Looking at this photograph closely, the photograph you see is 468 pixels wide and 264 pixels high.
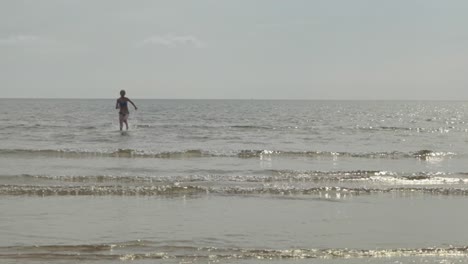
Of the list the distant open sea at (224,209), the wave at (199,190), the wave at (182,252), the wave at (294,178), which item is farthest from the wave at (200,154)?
the wave at (182,252)

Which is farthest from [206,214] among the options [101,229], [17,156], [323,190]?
[17,156]

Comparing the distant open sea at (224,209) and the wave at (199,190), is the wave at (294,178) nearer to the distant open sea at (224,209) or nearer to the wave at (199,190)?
the distant open sea at (224,209)

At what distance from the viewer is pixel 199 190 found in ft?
40.7

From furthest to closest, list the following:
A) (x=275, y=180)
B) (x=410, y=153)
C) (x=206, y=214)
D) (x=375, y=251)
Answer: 1. (x=410, y=153)
2. (x=275, y=180)
3. (x=206, y=214)
4. (x=375, y=251)

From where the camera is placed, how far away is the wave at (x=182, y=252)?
739 cm

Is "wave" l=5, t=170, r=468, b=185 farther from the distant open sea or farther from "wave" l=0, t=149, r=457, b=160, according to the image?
"wave" l=0, t=149, r=457, b=160

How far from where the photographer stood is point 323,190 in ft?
42.3

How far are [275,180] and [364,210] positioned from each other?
4.14 meters

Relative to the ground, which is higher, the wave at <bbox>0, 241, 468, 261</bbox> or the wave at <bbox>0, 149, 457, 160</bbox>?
the wave at <bbox>0, 149, 457, 160</bbox>

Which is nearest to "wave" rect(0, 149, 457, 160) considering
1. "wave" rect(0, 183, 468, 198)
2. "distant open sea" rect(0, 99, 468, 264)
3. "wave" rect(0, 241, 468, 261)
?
→ "distant open sea" rect(0, 99, 468, 264)

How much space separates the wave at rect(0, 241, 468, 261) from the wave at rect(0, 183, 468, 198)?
4.01 m

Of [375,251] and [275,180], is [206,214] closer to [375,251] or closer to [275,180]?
[375,251]

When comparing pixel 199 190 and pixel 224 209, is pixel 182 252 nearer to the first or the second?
pixel 224 209

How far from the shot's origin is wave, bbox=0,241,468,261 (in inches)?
291
